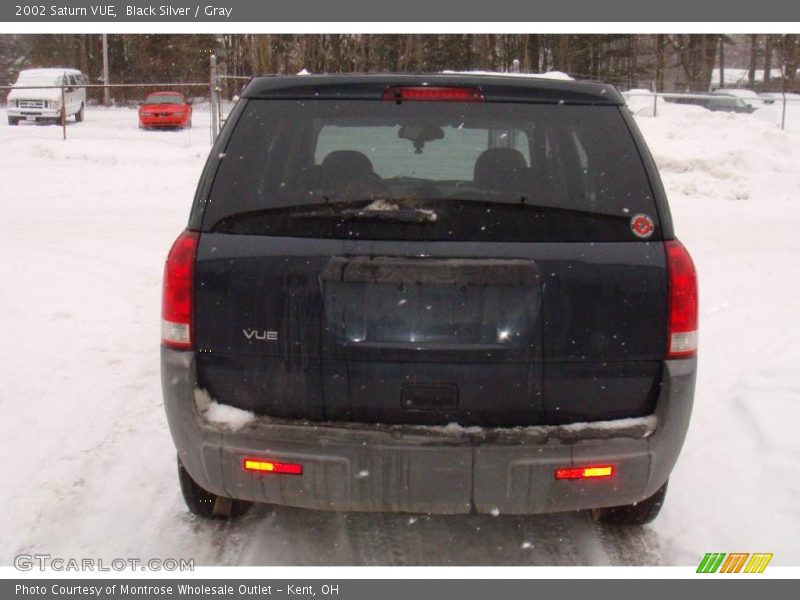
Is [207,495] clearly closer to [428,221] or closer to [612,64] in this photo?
[428,221]

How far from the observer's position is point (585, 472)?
3066mm

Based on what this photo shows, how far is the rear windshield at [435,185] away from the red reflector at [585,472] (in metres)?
0.81

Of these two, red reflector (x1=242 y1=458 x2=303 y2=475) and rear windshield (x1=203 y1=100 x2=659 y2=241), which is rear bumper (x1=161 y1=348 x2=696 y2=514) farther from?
rear windshield (x1=203 y1=100 x2=659 y2=241)

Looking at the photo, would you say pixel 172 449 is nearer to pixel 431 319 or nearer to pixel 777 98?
pixel 431 319

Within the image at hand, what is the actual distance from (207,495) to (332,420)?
98cm

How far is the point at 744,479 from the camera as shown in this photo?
431 centimetres

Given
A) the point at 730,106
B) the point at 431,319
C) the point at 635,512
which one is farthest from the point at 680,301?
the point at 730,106

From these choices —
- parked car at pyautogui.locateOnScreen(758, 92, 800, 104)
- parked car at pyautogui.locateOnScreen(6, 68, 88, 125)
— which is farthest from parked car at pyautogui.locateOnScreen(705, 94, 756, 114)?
parked car at pyautogui.locateOnScreen(6, 68, 88, 125)

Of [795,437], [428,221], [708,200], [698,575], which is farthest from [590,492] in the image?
[708,200]

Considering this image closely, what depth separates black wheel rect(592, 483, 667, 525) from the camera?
374cm

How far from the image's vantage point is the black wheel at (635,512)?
3.74 m

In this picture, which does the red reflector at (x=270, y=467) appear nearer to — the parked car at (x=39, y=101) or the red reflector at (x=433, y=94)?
the red reflector at (x=433, y=94)

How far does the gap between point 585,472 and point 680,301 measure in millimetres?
698

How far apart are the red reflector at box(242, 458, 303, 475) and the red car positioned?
88.8 ft
